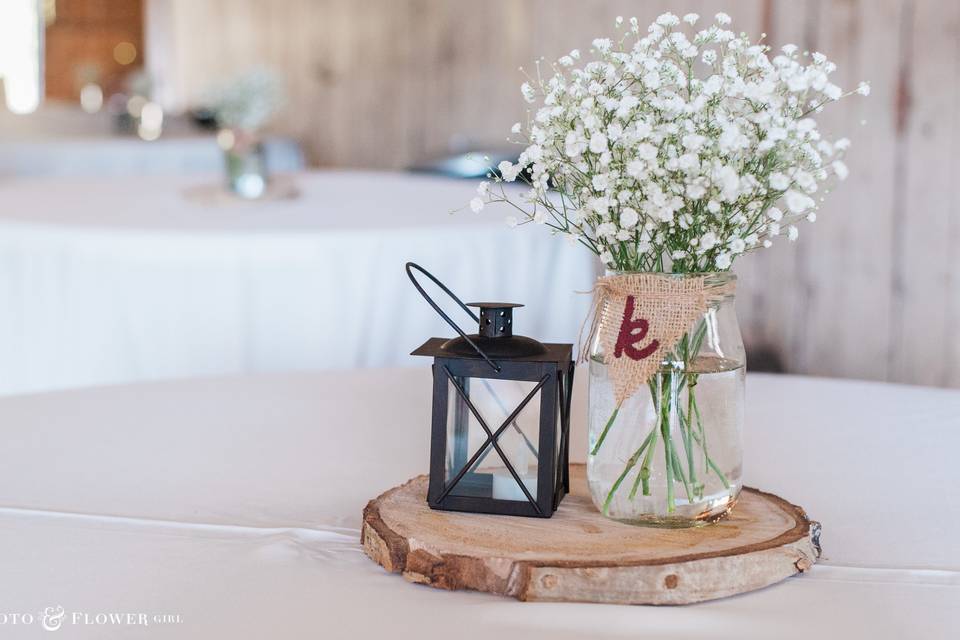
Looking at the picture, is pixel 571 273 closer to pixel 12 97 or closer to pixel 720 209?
pixel 720 209

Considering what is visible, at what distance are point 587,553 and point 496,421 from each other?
0.40 ft

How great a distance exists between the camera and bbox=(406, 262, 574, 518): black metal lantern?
0.75 metres

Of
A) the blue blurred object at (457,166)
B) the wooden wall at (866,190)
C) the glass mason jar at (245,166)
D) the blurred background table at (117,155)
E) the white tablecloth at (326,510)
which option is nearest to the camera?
the white tablecloth at (326,510)

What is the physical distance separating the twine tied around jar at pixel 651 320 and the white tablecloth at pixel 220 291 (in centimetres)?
122

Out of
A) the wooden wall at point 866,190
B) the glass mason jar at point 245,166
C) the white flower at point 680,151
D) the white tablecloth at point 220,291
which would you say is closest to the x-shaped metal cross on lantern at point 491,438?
the white flower at point 680,151

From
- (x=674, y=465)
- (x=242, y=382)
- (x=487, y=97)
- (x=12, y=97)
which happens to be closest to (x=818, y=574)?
A: (x=674, y=465)

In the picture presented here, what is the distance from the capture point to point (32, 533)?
0.78 meters

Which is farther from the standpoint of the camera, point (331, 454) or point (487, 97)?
point (487, 97)

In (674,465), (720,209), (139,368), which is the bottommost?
(139,368)

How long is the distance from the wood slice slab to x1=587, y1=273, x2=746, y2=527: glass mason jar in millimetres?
17

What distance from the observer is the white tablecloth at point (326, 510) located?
0.64 m

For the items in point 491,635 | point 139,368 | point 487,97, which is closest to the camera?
point 491,635

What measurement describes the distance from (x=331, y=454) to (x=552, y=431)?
300mm

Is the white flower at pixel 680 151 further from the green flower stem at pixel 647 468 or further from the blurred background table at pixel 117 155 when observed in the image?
the blurred background table at pixel 117 155
